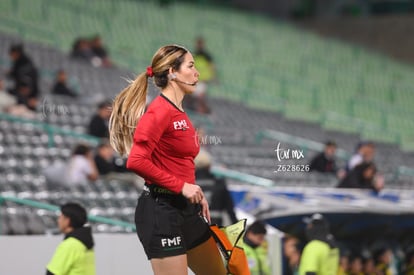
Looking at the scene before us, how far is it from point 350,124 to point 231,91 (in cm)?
297

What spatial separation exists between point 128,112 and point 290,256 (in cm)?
503

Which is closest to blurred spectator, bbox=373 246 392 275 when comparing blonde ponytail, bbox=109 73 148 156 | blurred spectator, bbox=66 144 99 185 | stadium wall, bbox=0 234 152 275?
blurred spectator, bbox=66 144 99 185

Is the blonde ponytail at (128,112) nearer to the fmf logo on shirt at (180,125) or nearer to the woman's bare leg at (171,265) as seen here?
the fmf logo on shirt at (180,125)

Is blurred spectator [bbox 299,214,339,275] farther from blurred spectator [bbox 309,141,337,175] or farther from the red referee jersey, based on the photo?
blurred spectator [bbox 309,141,337,175]

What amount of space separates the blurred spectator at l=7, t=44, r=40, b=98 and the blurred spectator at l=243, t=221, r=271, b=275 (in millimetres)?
7899

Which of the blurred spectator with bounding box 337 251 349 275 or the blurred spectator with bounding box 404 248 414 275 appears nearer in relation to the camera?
the blurred spectator with bounding box 337 251 349 275

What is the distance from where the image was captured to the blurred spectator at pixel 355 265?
12680 mm

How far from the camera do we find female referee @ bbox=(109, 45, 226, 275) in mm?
5531

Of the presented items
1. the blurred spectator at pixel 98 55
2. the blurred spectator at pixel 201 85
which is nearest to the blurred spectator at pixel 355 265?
the blurred spectator at pixel 201 85

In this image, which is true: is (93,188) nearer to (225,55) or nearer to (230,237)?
(230,237)

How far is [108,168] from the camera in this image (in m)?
14.0

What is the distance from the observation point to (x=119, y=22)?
2644cm

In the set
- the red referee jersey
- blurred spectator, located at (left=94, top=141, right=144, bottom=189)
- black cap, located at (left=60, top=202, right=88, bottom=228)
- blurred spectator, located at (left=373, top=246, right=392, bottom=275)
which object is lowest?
blurred spectator, located at (left=373, top=246, right=392, bottom=275)

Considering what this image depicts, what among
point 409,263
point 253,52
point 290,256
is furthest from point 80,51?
point 290,256
